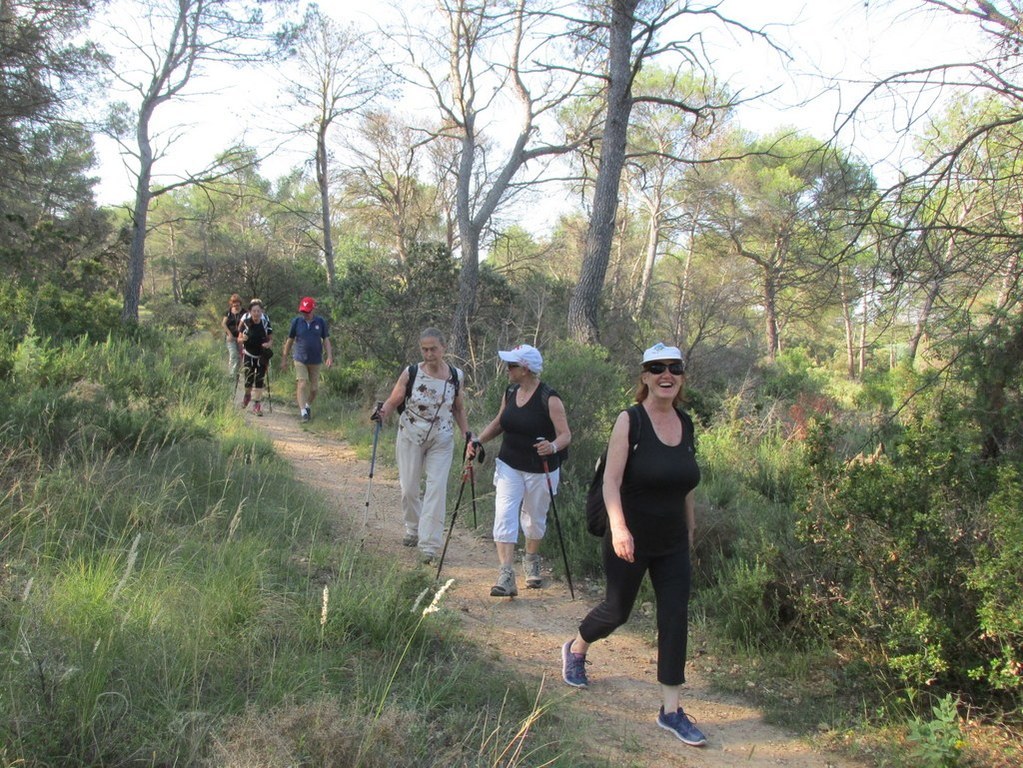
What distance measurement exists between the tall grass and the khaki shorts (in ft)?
17.2

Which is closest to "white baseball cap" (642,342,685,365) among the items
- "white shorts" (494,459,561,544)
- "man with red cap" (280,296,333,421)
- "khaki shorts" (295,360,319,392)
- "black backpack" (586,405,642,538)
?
"black backpack" (586,405,642,538)

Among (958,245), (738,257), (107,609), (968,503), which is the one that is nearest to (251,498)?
(107,609)

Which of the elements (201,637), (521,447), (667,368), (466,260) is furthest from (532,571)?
(466,260)

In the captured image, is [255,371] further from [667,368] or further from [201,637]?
[667,368]

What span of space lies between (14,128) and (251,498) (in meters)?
7.39

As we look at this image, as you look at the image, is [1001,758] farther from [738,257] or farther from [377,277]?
[738,257]

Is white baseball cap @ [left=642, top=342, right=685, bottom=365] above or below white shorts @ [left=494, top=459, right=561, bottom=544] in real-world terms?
above

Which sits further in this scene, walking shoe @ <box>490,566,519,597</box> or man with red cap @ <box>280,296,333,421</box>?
man with red cap @ <box>280,296,333,421</box>

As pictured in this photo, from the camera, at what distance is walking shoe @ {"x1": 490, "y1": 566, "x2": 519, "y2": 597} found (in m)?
5.49

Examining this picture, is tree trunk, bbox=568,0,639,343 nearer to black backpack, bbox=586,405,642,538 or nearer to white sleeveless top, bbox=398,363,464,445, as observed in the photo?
white sleeveless top, bbox=398,363,464,445

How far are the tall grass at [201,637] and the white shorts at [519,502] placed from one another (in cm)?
99

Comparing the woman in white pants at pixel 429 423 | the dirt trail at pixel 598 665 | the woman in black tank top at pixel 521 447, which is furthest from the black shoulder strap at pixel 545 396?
the dirt trail at pixel 598 665

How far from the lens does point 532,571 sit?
5859 mm

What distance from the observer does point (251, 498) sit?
6074 mm
